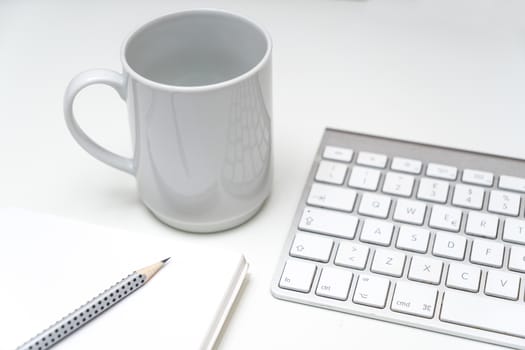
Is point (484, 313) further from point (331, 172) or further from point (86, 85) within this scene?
point (86, 85)

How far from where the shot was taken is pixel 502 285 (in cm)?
47

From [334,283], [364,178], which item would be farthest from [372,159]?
[334,283]

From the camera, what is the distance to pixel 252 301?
48 cm

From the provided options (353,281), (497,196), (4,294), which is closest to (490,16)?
(497,196)

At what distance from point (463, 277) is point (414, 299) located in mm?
36

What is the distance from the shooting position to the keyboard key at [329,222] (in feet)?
1.66

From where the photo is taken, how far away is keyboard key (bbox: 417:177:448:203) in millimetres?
527

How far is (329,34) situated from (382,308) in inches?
13.1

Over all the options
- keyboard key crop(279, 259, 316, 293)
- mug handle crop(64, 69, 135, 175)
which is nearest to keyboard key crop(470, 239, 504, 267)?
keyboard key crop(279, 259, 316, 293)

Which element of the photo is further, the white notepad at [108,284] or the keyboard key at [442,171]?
the keyboard key at [442,171]

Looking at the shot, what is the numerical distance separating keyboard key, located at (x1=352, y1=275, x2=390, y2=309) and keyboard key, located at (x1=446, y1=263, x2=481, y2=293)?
0.04m

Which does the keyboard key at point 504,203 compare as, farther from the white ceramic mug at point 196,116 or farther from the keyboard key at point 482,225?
the white ceramic mug at point 196,116

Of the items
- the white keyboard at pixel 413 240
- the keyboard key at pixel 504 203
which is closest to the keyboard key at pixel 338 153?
the white keyboard at pixel 413 240

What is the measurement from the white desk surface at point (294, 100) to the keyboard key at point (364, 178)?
0.04 m
